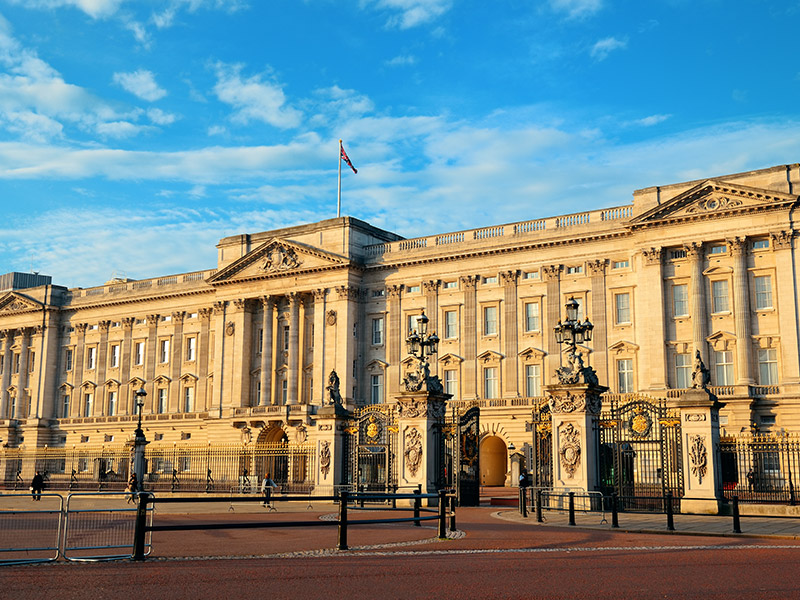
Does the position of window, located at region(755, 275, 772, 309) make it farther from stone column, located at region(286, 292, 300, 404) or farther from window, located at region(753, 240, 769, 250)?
stone column, located at region(286, 292, 300, 404)

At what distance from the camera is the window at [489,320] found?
2469 inches

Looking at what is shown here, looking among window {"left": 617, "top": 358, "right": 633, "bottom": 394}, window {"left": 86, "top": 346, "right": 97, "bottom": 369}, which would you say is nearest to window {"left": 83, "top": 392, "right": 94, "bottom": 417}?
window {"left": 86, "top": 346, "right": 97, "bottom": 369}

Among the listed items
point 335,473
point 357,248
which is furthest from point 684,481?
point 357,248

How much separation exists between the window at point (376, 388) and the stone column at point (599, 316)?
55.0 feet

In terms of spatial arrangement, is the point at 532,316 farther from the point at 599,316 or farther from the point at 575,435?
the point at 575,435

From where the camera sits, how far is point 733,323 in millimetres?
52750

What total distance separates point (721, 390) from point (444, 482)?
27.5 meters

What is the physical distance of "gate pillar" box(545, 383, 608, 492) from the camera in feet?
87.8

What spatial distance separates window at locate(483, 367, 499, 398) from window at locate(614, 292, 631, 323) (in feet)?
31.3

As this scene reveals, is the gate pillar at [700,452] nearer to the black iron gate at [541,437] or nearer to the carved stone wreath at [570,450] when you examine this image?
the carved stone wreath at [570,450]

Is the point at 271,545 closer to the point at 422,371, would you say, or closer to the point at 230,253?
the point at 422,371

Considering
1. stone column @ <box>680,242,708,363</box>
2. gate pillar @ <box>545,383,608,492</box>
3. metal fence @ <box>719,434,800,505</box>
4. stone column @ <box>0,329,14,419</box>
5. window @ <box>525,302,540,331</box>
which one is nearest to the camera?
gate pillar @ <box>545,383,608,492</box>

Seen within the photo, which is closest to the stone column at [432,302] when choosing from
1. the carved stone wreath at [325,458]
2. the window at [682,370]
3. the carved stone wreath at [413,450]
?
the window at [682,370]

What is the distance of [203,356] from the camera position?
3039 inches
